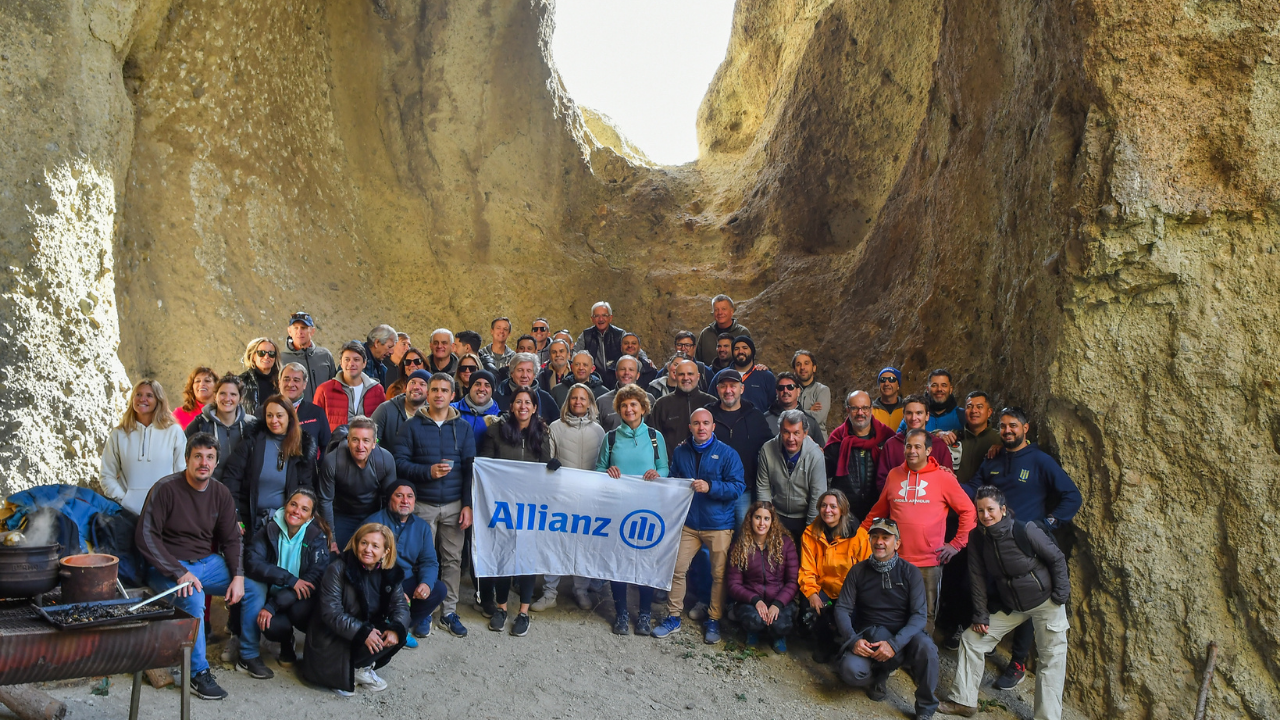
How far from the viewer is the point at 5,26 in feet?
23.7

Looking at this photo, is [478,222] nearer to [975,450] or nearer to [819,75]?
[819,75]

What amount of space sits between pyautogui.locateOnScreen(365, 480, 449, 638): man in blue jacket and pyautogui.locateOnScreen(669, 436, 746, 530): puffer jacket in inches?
83.1

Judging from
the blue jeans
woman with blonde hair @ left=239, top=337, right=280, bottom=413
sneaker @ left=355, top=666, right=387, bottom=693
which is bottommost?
sneaker @ left=355, top=666, right=387, bottom=693

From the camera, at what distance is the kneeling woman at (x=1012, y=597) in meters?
6.30

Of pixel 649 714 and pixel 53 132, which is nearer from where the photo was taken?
pixel 649 714

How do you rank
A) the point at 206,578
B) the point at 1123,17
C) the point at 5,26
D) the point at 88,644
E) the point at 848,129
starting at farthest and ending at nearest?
the point at 848,129, the point at 5,26, the point at 1123,17, the point at 206,578, the point at 88,644

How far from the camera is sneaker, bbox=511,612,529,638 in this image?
22.6 feet

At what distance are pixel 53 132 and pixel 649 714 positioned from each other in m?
7.12

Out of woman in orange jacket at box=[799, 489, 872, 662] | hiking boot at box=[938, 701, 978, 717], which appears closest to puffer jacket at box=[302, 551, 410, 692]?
woman in orange jacket at box=[799, 489, 872, 662]

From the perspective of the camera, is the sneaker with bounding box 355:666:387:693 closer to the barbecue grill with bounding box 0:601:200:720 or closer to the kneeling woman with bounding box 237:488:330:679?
the kneeling woman with bounding box 237:488:330:679

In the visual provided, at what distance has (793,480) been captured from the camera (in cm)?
696

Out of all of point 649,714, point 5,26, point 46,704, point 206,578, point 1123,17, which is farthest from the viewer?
point 5,26

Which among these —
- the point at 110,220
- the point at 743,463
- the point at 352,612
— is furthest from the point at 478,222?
the point at 352,612

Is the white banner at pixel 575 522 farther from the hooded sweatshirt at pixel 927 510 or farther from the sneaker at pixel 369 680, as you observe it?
the hooded sweatshirt at pixel 927 510
